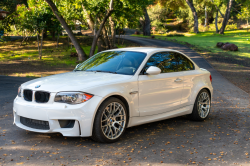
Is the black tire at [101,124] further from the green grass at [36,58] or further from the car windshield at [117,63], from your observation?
the green grass at [36,58]

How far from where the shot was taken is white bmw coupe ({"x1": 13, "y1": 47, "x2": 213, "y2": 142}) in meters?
4.79

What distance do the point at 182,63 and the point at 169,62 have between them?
0.53 m

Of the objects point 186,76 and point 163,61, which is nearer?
point 163,61

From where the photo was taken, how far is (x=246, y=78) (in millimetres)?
16391

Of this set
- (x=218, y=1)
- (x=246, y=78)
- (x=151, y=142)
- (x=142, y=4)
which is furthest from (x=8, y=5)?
(x=218, y=1)

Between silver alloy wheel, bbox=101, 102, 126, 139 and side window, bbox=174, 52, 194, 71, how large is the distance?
2.06m

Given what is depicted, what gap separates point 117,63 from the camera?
19.9 feet

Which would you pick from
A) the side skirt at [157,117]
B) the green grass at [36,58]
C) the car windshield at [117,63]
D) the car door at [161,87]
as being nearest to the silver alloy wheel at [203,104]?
the side skirt at [157,117]

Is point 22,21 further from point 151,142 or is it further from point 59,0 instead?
point 151,142

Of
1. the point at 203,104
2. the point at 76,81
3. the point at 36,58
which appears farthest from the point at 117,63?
the point at 36,58

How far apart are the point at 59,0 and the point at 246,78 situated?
13687mm

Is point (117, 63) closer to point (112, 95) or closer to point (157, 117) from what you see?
point (112, 95)

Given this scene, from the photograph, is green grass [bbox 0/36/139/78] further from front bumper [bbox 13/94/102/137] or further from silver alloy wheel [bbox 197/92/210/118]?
front bumper [bbox 13/94/102/137]

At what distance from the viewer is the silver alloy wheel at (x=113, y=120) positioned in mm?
5113
